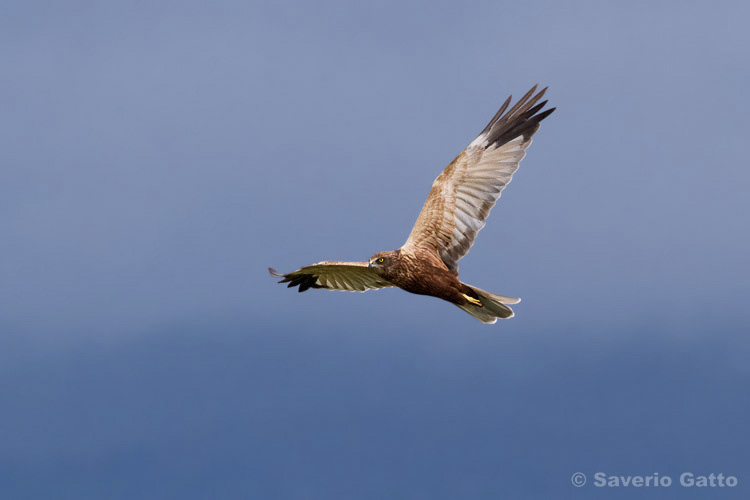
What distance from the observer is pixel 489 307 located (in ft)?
47.8

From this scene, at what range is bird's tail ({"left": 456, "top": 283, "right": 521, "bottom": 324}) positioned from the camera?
1439 centimetres

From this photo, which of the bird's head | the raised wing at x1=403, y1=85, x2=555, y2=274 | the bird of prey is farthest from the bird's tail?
the bird's head

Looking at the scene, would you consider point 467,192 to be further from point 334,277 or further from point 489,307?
point 334,277

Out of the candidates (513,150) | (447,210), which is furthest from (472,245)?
(513,150)

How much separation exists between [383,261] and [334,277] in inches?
77.5

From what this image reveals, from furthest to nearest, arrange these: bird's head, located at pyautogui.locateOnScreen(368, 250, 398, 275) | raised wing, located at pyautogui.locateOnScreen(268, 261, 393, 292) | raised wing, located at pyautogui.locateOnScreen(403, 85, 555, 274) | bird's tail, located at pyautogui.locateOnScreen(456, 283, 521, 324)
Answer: raised wing, located at pyautogui.locateOnScreen(268, 261, 393, 292) → raised wing, located at pyautogui.locateOnScreen(403, 85, 555, 274) → bird's tail, located at pyautogui.locateOnScreen(456, 283, 521, 324) → bird's head, located at pyautogui.locateOnScreen(368, 250, 398, 275)

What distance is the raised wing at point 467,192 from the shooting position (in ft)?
48.3

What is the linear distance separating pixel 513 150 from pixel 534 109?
0.84 m

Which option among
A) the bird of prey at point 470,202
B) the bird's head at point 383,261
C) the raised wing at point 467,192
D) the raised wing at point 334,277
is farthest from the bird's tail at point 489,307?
the raised wing at point 334,277

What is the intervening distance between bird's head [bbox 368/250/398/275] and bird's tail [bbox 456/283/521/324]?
1337 mm

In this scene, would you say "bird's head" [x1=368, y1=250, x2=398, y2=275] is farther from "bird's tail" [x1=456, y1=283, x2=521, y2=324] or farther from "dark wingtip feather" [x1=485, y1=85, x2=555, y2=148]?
"dark wingtip feather" [x1=485, y1=85, x2=555, y2=148]

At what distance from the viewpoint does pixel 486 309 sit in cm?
1462

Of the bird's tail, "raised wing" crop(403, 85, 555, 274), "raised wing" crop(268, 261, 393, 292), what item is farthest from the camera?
"raised wing" crop(268, 261, 393, 292)

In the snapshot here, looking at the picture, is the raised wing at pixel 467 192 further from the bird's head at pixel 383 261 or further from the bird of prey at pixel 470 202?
the bird's head at pixel 383 261
